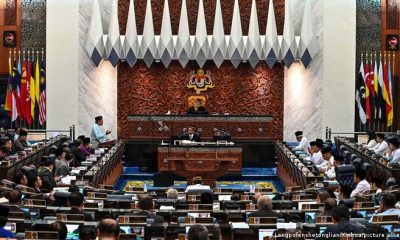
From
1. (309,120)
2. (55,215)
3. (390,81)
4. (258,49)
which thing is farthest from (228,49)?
(55,215)

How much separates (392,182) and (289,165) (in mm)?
5656

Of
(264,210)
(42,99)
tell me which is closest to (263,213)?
(264,210)

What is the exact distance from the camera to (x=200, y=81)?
2762 cm

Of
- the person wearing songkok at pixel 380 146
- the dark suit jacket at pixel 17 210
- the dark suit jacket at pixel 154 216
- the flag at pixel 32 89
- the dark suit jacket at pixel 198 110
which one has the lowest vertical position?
the dark suit jacket at pixel 154 216

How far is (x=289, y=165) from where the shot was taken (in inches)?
749

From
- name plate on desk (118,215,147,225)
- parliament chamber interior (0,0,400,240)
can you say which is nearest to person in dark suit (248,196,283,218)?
name plate on desk (118,215,147,225)

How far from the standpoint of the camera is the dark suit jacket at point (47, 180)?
13898 millimetres

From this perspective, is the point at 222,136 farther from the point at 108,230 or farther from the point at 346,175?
the point at 108,230

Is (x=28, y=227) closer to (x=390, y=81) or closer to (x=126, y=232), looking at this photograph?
(x=126, y=232)

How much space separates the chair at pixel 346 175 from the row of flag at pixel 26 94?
13.1 m

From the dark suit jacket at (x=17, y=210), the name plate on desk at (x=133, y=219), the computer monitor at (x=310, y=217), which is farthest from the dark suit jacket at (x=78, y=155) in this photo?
the name plate on desk at (x=133, y=219)

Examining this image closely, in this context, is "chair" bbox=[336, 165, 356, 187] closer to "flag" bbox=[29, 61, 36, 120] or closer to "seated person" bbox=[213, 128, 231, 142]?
"seated person" bbox=[213, 128, 231, 142]

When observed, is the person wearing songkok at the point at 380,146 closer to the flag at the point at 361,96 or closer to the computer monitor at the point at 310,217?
the flag at the point at 361,96

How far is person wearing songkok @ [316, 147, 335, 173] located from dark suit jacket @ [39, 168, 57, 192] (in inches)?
234
